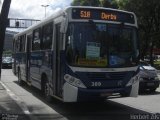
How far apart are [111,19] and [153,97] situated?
5.04m

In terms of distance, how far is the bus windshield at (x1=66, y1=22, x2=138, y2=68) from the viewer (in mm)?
11883

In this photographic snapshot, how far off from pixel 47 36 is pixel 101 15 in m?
2.72

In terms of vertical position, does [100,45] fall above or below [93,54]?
above

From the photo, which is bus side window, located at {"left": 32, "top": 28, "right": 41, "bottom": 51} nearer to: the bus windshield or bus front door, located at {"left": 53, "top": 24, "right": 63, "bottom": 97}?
bus front door, located at {"left": 53, "top": 24, "right": 63, "bottom": 97}

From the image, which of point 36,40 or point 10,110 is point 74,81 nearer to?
point 10,110

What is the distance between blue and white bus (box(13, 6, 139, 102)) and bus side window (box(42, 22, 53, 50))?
0.47 m

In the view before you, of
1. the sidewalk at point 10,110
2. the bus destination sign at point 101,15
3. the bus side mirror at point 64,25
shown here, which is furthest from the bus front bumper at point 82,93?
the bus destination sign at point 101,15

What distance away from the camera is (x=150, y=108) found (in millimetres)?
13008

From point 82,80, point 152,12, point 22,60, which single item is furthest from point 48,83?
point 152,12

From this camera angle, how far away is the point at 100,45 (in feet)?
39.8

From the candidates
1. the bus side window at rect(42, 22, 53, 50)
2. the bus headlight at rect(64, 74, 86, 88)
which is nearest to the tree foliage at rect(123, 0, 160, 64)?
the bus side window at rect(42, 22, 53, 50)

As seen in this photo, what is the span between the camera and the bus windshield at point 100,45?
468 inches

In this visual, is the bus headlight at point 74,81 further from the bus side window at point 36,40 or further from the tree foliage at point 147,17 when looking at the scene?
the tree foliage at point 147,17

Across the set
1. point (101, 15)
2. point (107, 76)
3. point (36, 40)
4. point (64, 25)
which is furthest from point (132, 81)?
point (36, 40)
